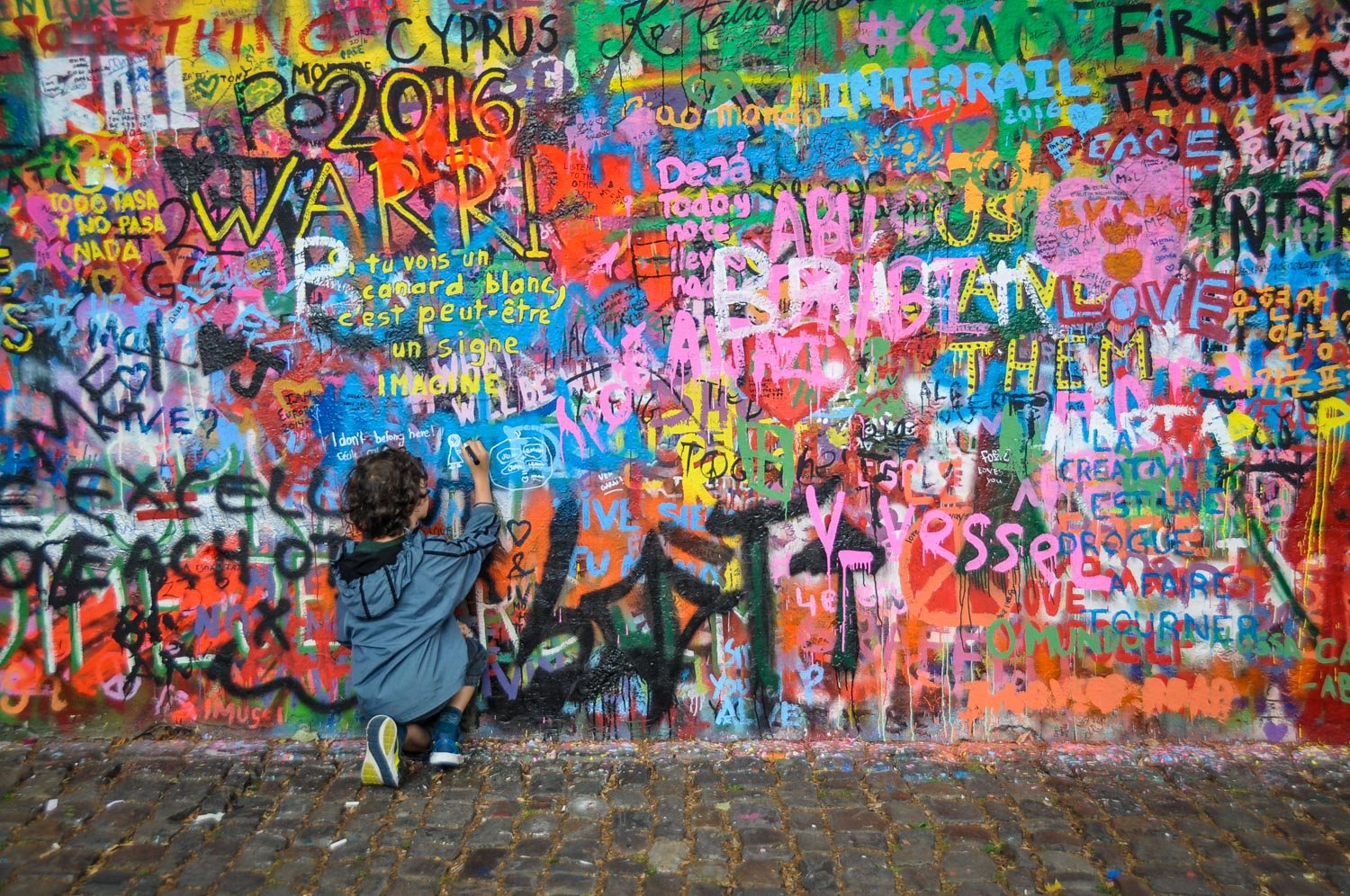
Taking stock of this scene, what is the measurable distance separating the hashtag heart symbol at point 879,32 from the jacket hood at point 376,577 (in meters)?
3.03

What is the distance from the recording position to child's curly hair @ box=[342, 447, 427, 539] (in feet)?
13.9

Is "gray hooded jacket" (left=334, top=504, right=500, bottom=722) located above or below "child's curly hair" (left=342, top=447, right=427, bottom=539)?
below

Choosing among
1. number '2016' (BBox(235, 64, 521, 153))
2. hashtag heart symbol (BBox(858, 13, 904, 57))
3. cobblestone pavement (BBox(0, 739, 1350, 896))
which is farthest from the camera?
number '2016' (BBox(235, 64, 521, 153))

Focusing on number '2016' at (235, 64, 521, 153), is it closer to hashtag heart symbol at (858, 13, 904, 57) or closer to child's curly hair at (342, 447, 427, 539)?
child's curly hair at (342, 447, 427, 539)

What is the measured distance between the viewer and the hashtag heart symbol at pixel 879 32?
4.21 m

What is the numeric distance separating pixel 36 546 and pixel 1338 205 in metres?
6.22

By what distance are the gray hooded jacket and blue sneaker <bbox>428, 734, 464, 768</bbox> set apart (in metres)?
0.15

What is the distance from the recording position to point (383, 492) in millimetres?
4246

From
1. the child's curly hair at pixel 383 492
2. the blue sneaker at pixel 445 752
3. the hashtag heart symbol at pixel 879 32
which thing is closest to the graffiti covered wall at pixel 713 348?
the hashtag heart symbol at pixel 879 32

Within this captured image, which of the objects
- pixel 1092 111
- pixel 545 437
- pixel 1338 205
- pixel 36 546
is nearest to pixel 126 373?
pixel 36 546

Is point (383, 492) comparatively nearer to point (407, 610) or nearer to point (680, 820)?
point (407, 610)

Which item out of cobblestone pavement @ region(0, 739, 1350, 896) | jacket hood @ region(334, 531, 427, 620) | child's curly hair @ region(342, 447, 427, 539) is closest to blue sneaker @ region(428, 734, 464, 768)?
cobblestone pavement @ region(0, 739, 1350, 896)

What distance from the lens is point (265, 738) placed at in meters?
4.61

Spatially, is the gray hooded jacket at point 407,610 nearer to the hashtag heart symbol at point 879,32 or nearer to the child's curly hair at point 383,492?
the child's curly hair at point 383,492
